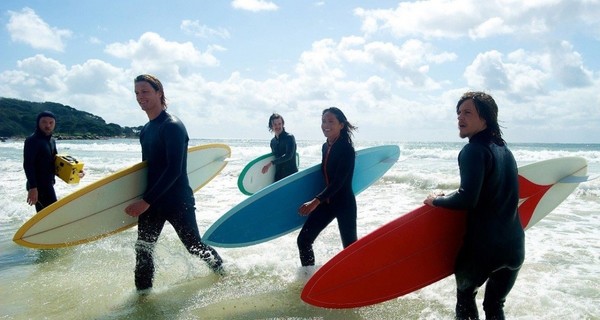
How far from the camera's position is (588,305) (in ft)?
11.0

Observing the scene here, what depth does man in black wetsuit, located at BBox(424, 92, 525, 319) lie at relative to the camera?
2.22 metres

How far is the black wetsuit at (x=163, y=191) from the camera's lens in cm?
324

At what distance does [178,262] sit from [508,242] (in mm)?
3220

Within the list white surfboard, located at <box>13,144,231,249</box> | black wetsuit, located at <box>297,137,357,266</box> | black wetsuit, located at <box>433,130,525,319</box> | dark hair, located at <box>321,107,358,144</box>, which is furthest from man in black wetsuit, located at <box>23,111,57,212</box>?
black wetsuit, located at <box>433,130,525,319</box>

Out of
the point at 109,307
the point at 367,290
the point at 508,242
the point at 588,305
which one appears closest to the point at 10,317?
the point at 109,307

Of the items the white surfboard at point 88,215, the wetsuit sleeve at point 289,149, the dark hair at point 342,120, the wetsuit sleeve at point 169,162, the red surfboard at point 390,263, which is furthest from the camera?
the wetsuit sleeve at point 289,149

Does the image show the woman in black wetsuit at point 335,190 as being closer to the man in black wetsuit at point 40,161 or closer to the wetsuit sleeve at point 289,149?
the wetsuit sleeve at point 289,149

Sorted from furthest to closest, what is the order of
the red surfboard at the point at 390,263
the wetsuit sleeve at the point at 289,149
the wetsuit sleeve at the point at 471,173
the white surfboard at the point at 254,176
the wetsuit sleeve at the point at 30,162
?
the white surfboard at the point at 254,176 < the wetsuit sleeve at the point at 289,149 < the wetsuit sleeve at the point at 30,162 < the red surfboard at the point at 390,263 < the wetsuit sleeve at the point at 471,173

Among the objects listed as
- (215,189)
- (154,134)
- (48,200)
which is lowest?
(215,189)

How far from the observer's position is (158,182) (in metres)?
3.23

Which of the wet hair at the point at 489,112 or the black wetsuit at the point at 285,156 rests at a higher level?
the wet hair at the point at 489,112

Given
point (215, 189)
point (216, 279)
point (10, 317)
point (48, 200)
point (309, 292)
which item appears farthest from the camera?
point (215, 189)

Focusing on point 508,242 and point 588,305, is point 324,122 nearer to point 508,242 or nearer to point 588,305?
point 508,242

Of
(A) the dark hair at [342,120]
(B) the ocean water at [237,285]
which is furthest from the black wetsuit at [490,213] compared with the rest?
(A) the dark hair at [342,120]
